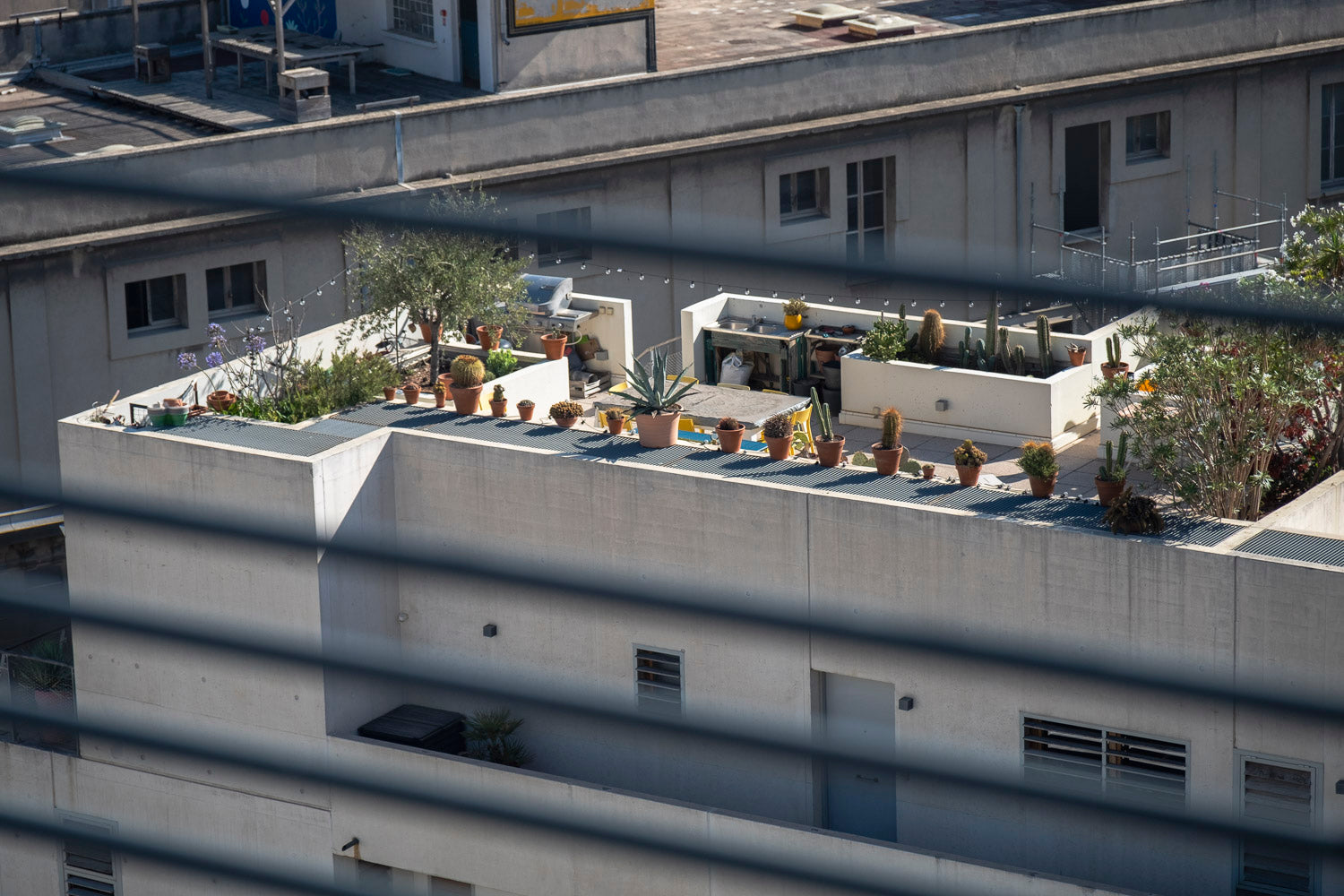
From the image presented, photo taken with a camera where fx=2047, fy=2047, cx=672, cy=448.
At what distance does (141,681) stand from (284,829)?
241cm

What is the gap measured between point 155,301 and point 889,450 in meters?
12.6

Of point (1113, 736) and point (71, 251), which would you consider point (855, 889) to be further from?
point (71, 251)

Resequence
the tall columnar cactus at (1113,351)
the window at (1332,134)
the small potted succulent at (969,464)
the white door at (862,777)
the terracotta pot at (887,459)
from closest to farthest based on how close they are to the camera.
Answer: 1. the small potted succulent at (969,464)
2. the terracotta pot at (887,459)
3. the white door at (862,777)
4. the tall columnar cactus at (1113,351)
5. the window at (1332,134)

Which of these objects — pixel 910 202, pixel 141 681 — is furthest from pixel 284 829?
pixel 910 202

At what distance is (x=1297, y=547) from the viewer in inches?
655

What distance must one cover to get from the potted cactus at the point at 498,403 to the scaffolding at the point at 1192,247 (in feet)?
33.7

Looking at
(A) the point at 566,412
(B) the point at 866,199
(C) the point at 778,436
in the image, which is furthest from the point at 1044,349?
(B) the point at 866,199

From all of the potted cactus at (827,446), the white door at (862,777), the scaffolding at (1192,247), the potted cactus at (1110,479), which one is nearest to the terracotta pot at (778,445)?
the potted cactus at (827,446)

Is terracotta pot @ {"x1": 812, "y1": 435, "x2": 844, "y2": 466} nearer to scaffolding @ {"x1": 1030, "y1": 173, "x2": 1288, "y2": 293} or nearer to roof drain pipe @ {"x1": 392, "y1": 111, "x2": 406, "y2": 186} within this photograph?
scaffolding @ {"x1": 1030, "y1": 173, "x2": 1288, "y2": 293}

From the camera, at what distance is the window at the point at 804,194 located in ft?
103

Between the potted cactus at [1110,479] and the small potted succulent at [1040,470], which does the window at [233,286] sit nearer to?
the small potted succulent at [1040,470]

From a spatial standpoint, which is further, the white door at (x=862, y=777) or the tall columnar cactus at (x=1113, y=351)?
the tall columnar cactus at (x=1113, y=351)

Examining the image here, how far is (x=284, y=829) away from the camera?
69.6 ft

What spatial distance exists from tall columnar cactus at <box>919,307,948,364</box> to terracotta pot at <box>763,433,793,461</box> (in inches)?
127
